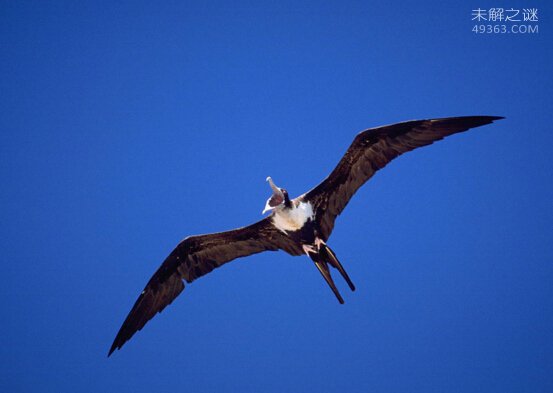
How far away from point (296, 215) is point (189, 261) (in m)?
1.99

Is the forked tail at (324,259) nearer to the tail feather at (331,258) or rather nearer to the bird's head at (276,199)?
the tail feather at (331,258)

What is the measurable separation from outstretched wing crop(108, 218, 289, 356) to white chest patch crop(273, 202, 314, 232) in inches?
23.4

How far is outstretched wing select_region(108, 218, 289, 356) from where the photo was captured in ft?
26.3

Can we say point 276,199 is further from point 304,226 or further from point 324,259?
point 324,259

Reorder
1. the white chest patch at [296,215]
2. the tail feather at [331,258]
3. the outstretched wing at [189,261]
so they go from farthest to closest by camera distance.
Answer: the outstretched wing at [189,261] < the white chest patch at [296,215] < the tail feather at [331,258]

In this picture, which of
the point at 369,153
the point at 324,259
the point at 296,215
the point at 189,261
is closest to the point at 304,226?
the point at 296,215

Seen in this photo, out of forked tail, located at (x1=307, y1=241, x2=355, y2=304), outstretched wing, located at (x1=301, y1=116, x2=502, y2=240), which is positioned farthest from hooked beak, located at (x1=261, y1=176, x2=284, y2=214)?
forked tail, located at (x1=307, y1=241, x2=355, y2=304)

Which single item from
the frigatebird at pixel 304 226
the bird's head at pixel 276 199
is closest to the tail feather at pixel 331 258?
the frigatebird at pixel 304 226

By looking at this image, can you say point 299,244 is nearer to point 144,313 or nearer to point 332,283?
point 332,283

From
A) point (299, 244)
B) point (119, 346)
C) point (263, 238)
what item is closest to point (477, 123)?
point (299, 244)

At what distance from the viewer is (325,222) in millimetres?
7453

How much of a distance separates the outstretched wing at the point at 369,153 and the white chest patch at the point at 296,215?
0.11 m

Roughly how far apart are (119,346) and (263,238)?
263cm

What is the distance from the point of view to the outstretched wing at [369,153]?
22.7ft
